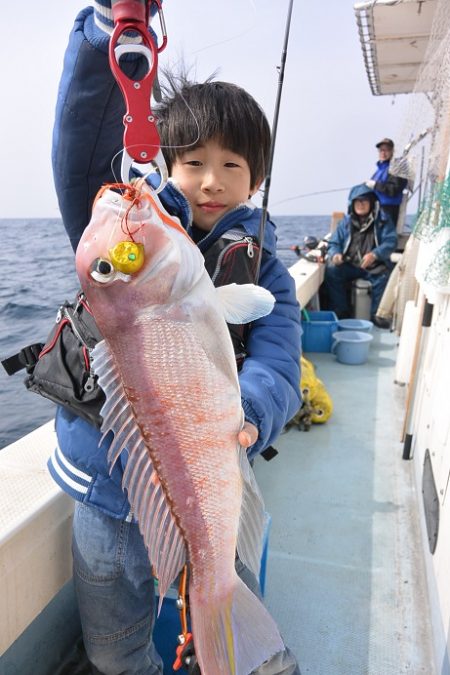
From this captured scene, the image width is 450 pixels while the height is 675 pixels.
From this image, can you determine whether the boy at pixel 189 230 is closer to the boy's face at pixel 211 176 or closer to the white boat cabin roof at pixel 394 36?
the boy's face at pixel 211 176

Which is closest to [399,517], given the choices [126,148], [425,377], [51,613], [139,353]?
[425,377]

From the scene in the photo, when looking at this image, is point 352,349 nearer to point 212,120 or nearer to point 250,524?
point 212,120

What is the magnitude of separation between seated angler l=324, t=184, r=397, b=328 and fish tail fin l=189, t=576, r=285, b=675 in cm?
700

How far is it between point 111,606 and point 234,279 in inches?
44.9

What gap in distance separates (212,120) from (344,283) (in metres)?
6.65

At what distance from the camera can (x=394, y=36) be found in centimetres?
605

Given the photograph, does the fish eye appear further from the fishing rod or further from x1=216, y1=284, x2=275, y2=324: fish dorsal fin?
the fishing rod

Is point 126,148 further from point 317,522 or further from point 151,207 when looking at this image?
point 317,522

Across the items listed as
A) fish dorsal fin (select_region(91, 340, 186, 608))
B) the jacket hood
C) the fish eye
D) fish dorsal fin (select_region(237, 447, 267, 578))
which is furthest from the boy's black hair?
the jacket hood

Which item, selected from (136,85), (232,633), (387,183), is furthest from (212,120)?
(387,183)

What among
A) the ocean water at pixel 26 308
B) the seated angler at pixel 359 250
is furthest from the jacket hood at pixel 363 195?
the ocean water at pixel 26 308

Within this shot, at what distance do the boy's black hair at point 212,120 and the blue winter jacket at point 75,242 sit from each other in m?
0.18

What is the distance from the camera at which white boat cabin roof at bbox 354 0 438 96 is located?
5324mm

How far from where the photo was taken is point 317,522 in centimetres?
311
